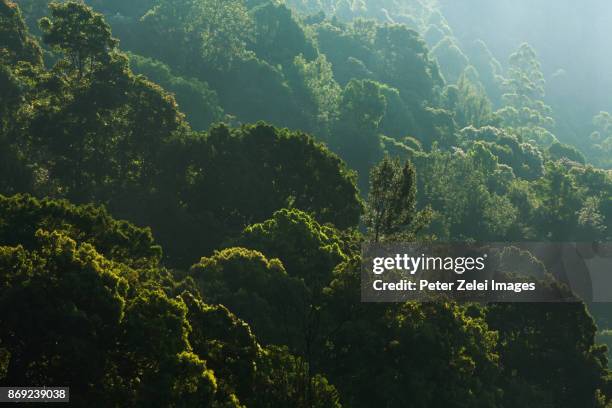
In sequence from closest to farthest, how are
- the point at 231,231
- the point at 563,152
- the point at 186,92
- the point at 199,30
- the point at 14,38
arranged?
1. the point at 231,231
2. the point at 14,38
3. the point at 186,92
4. the point at 199,30
5. the point at 563,152

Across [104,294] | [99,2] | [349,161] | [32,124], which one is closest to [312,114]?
[349,161]

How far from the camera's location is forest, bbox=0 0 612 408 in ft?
104

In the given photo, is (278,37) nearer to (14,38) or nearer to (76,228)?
(14,38)

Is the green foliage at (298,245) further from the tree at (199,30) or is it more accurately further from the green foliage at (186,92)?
the tree at (199,30)

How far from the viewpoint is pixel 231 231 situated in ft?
203

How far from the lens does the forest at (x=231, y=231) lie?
31.8 metres

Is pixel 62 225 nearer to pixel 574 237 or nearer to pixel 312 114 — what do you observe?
pixel 312 114

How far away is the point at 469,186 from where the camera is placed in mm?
109125

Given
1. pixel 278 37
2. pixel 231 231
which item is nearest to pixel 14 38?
pixel 231 231

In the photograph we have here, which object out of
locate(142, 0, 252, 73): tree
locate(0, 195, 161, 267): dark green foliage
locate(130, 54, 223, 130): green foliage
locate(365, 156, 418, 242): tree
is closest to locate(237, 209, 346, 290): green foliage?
locate(365, 156, 418, 242): tree

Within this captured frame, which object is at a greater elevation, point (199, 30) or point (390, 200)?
point (199, 30)

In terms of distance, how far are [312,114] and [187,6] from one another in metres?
22.8

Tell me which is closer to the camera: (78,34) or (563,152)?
(78,34)

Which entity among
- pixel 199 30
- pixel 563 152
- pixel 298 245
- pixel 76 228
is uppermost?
pixel 563 152
